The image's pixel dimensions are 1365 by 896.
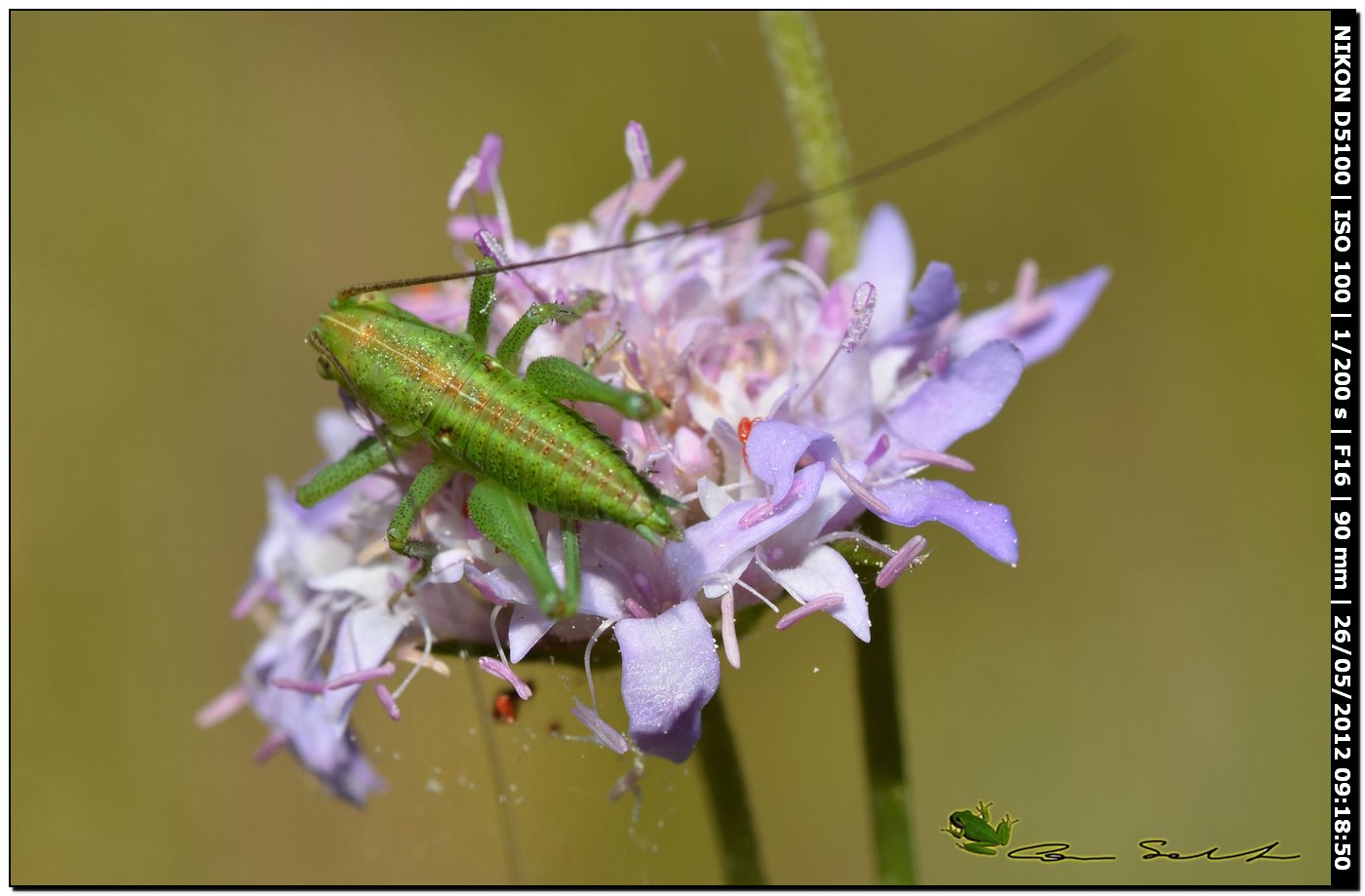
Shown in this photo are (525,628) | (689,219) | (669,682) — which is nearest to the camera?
(669,682)

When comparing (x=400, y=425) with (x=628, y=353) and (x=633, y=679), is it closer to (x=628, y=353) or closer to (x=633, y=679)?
(x=628, y=353)

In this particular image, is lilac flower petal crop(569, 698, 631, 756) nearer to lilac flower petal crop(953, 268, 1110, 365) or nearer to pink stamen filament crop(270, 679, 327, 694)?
pink stamen filament crop(270, 679, 327, 694)

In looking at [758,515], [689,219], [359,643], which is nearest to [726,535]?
[758,515]

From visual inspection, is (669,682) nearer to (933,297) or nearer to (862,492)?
(862,492)

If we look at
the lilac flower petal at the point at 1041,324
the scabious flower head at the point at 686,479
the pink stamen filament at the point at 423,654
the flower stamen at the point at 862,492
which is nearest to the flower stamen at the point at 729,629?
the scabious flower head at the point at 686,479

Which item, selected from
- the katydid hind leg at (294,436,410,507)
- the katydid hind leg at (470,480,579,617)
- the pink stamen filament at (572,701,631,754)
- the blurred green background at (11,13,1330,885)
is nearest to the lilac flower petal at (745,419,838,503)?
the katydid hind leg at (470,480,579,617)

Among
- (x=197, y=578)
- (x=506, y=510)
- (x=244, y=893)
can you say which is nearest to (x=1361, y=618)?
(x=506, y=510)
